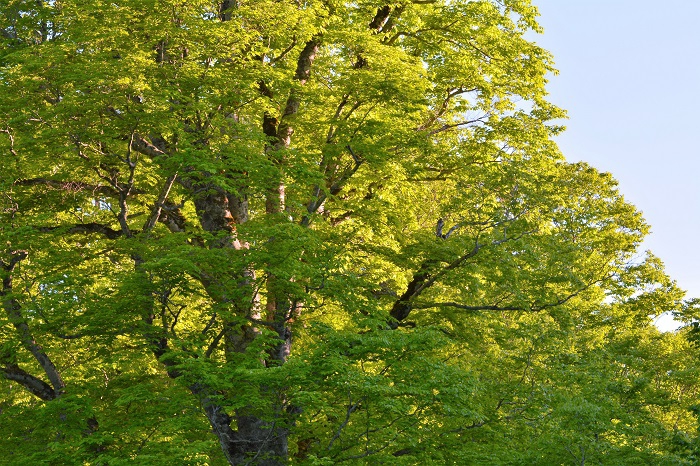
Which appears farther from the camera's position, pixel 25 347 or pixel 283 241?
pixel 25 347

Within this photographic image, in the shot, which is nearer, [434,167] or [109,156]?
[109,156]

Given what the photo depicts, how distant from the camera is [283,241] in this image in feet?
45.0

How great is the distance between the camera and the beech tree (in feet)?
45.4

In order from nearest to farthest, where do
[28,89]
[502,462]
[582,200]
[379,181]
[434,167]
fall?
[502,462] → [28,89] → [379,181] → [434,167] → [582,200]

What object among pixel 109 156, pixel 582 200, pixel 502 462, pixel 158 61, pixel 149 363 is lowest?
pixel 502 462

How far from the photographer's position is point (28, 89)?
15742 millimetres

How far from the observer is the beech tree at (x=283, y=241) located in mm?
13828

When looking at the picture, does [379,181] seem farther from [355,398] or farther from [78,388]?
[78,388]

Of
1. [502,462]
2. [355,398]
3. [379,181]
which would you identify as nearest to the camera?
[355,398]

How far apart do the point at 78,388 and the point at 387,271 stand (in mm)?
8384

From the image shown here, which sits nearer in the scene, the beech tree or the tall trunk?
the beech tree

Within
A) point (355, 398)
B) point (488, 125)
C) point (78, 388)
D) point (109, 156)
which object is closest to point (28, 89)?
point (109, 156)

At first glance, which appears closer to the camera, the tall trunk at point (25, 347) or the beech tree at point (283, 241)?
the beech tree at point (283, 241)

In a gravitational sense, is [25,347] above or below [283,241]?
below
